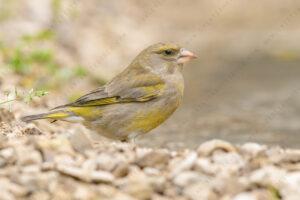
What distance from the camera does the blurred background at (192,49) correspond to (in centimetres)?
840

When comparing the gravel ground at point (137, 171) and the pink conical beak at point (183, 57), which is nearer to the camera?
the gravel ground at point (137, 171)

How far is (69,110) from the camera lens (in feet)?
20.8

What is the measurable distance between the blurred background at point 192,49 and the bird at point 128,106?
745mm

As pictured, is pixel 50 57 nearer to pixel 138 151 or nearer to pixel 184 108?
pixel 184 108

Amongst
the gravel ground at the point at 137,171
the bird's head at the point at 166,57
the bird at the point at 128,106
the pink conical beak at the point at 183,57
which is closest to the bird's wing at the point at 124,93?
the bird at the point at 128,106

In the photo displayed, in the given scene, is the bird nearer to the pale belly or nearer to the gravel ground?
the pale belly

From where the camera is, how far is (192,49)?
1341 centimetres

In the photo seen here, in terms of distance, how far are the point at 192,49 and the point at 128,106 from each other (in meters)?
7.27

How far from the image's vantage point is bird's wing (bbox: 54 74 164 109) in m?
6.37

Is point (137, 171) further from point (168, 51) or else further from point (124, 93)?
point (168, 51)

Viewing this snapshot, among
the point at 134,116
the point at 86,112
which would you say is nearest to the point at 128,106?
the point at 134,116

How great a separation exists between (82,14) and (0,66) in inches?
168

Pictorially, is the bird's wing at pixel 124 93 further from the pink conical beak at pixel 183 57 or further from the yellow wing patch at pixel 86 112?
the pink conical beak at pixel 183 57

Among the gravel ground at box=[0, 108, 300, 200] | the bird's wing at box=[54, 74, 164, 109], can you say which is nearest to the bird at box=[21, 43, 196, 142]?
the bird's wing at box=[54, 74, 164, 109]
